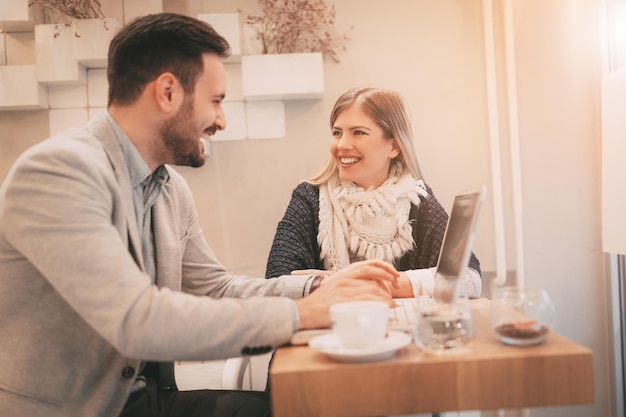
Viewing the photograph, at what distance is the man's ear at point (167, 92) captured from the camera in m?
1.39

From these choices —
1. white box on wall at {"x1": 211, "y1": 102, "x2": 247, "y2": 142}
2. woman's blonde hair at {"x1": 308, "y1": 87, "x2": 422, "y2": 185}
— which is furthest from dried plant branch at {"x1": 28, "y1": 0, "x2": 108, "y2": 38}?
woman's blonde hair at {"x1": 308, "y1": 87, "x2": 422, "y2": 185}

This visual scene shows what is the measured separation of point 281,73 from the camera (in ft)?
8.42

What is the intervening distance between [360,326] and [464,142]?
73.3 inches

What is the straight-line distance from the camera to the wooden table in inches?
36.6

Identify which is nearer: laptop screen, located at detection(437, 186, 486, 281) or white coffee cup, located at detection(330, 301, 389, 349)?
white coffee cup, located at detection(330, 301, 389, 349)

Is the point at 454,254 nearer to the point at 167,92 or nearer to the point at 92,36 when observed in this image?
the point at 167,92

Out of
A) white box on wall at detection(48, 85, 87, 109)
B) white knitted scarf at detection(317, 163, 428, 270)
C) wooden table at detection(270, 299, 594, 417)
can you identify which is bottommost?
wooden table at detection(270, 299, 594, 417)

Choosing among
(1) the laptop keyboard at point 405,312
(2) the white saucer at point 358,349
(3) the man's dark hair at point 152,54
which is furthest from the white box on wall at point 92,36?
(2) the white saucer at point 358,349

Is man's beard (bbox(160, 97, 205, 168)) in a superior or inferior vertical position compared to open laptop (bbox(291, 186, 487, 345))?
superior

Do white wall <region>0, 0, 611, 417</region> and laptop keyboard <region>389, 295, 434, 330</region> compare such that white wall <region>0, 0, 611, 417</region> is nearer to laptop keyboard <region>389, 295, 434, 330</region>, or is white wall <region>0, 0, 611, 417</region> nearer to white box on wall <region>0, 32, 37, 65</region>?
white box on wall <region>0, 32, 37, 65</region>

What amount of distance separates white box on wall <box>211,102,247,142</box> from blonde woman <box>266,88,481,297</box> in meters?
0.48

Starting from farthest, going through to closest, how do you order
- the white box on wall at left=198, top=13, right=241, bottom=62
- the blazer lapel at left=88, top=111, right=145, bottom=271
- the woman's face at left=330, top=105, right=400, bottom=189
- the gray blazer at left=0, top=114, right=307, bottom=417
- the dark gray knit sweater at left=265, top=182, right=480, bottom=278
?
the white box on wall at left=198, top=13, right=241, bottom=62 → the woman's face at left=330, top=105, right=400, bottom=189 → the dark gray knit sweater at left=265, top=182, right=480, bottom=278 → the blazer lapel at left=88, top=111, right=145, bottom=271 → the gray blazer at left=0, top=114, right=307, bottom=417

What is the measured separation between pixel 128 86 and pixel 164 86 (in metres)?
0.08

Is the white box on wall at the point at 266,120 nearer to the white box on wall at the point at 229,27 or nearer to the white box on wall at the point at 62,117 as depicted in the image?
the white box on wall at the point at 229,27
